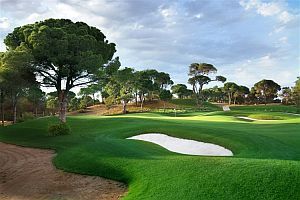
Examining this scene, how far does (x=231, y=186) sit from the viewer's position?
432 inches

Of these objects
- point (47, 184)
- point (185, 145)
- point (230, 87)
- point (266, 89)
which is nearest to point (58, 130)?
point (185, 145)

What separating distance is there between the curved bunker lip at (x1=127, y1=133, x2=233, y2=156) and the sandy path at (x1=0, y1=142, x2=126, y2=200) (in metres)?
7.54

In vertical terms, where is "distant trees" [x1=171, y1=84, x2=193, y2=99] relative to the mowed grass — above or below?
above

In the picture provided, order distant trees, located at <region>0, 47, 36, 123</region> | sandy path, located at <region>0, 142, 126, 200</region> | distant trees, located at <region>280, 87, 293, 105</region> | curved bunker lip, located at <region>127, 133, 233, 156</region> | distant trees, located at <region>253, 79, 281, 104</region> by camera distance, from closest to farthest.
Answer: sandy path, located at <region>0, 142, 126, 200</region>, curved bunker lip, located at <region>127, 133, 233, 156</region>, distant trees, located at <region>0, 47, 36, 123</region>, distant trees, located at <region>280, 87, 293, 105</region>, distant trees, located at <region>253, 79, 281, 104</region>

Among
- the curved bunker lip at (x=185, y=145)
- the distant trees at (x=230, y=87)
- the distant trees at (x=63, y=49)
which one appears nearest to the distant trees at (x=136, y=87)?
the distant trees at (x=230, y=87)

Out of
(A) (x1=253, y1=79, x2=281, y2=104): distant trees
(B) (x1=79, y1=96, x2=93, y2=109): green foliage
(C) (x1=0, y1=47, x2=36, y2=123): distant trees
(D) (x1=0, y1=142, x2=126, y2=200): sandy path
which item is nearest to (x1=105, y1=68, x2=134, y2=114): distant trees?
(B) (x1=79, y1=96, x2=93, y2=109): green foliage

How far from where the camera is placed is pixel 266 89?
392ft

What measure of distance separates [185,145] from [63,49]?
16.1 metres

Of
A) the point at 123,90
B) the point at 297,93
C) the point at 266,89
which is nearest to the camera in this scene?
the point at 123,90

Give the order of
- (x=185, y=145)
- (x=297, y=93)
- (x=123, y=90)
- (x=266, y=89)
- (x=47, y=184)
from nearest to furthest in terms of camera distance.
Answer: (x=47, y=184) → (x=185, y=145) → (x=123, y=90) → (x=297, y=93) → (x=266, y=89)

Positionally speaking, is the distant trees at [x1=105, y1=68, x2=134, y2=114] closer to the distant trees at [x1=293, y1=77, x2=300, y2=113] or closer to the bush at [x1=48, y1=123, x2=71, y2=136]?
the bush at [x1=48, y1=123, x2=71, y2=136]

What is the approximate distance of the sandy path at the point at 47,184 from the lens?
1262cm

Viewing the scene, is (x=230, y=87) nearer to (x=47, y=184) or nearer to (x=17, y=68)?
(x=17, y=68)

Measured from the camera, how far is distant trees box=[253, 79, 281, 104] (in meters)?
118
